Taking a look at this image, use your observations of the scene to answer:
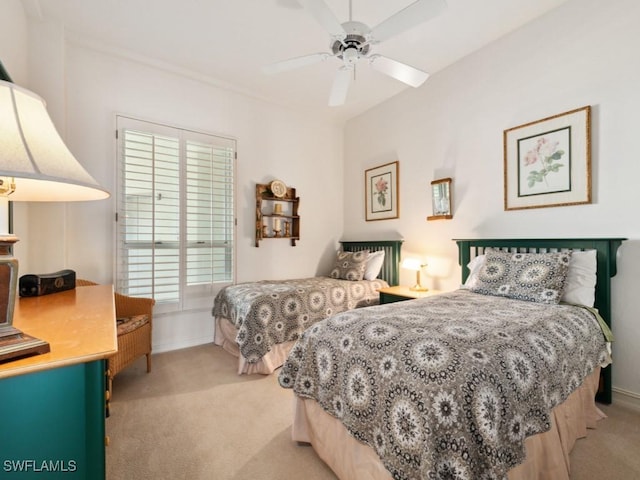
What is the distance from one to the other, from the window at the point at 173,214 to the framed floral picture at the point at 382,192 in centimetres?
186

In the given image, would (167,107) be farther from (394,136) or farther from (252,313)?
(394,136)

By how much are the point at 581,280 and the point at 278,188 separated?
317 cm

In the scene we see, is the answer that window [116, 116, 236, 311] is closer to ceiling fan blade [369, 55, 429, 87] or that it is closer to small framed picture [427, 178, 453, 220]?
ceiling fan blade [369, 55, 429, 87]

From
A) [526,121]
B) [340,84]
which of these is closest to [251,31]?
[340,84]

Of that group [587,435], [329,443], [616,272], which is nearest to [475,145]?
[616,272]

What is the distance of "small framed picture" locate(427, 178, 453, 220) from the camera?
10.6 ft

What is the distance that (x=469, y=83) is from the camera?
3119mm

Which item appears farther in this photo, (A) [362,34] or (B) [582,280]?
(B) [582,280]

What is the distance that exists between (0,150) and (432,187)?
11.0 ft

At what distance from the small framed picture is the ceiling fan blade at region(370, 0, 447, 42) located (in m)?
1.72

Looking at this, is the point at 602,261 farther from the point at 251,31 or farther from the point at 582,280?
the point at 251,31

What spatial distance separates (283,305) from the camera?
291 cm

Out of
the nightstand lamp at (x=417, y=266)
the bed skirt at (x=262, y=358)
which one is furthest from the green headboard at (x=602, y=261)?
the bed skirt at (x=262, y=358)

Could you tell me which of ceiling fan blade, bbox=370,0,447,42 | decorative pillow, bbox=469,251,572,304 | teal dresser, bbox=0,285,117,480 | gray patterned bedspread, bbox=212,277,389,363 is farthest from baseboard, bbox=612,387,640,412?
teal dresser, bbox=0,285,117,480
